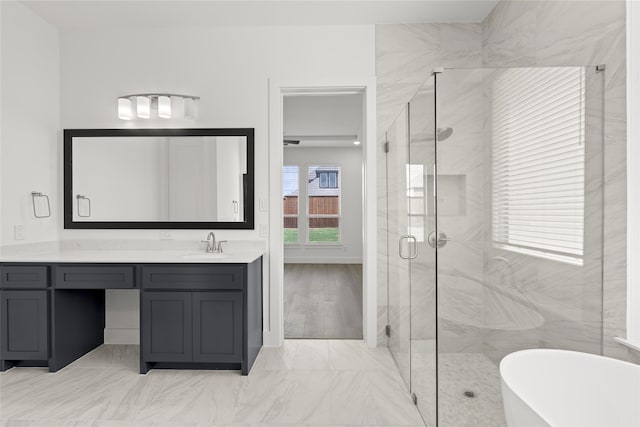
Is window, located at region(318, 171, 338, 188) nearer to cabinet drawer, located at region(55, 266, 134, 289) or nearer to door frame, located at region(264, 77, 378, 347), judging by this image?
door frame, located at region(264, 77, 378, 347)

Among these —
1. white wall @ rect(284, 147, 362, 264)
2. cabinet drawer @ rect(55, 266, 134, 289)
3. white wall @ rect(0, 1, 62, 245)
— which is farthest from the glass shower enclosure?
white wall @ rect(284, 147, 362, 264)

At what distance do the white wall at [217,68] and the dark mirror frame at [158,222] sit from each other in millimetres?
51

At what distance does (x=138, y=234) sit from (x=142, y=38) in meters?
1.64

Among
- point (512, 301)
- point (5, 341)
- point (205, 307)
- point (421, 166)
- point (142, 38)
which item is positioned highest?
point (142, 38)

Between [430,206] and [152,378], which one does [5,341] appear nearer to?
[152,378]

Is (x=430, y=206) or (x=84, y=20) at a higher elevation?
(x=84, y=20)

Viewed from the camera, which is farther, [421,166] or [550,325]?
[421,166]

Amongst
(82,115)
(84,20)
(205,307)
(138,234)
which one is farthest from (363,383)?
(84,20)

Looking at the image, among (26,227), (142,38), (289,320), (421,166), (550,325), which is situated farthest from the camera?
(289,320)

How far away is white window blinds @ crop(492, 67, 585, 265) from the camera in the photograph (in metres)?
1.76

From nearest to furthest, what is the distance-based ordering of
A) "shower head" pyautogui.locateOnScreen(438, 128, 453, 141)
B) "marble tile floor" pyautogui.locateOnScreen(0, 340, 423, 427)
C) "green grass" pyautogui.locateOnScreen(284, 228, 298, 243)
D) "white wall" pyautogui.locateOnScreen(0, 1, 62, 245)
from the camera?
1. "shower head" pyautogui.locateOnScreen(438, 128, 453, 141)
2. "marble tile floor" pyautogui.locateOnScreen(0, 340, 423, 427)
3. "white wall" pyautogui.locateOnScreen(0, 1, 62, 245)
4. "green grass" pyautogui.locateOnScreen(284, 228, 298, 243)

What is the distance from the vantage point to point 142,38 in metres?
3.45

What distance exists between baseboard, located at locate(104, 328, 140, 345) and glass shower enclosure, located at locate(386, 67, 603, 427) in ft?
8.70

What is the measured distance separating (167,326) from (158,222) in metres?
1.00
